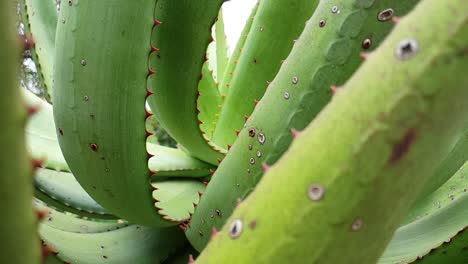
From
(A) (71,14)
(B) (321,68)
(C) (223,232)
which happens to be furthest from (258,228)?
(A) (71,14)

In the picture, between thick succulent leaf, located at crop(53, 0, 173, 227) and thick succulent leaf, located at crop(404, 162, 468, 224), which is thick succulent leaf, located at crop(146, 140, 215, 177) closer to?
thick succulent leaf, located at crop(53, 0, 173, 227)

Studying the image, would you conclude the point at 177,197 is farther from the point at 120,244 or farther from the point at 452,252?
the point at 452,252

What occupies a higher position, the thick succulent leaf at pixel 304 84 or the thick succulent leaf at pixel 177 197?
the thick succulent leaf at pixel 304 84

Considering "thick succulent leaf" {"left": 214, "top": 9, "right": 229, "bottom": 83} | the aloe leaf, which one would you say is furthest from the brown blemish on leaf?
"thick succulent leaf" {"left": 214, "top": 9, "right": 229, "bottom": 83}

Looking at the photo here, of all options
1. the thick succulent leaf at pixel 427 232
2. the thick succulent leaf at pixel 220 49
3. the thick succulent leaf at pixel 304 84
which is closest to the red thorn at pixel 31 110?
the thick succulent leaf at pixel 304 84

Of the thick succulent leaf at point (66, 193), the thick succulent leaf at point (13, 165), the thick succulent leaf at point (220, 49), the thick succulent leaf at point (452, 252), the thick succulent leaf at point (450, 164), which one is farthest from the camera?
the thick succulent leaf at point (220, 49)

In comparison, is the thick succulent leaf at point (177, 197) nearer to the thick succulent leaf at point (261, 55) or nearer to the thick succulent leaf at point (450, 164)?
the thick succulent leaf at point (261, 55)
